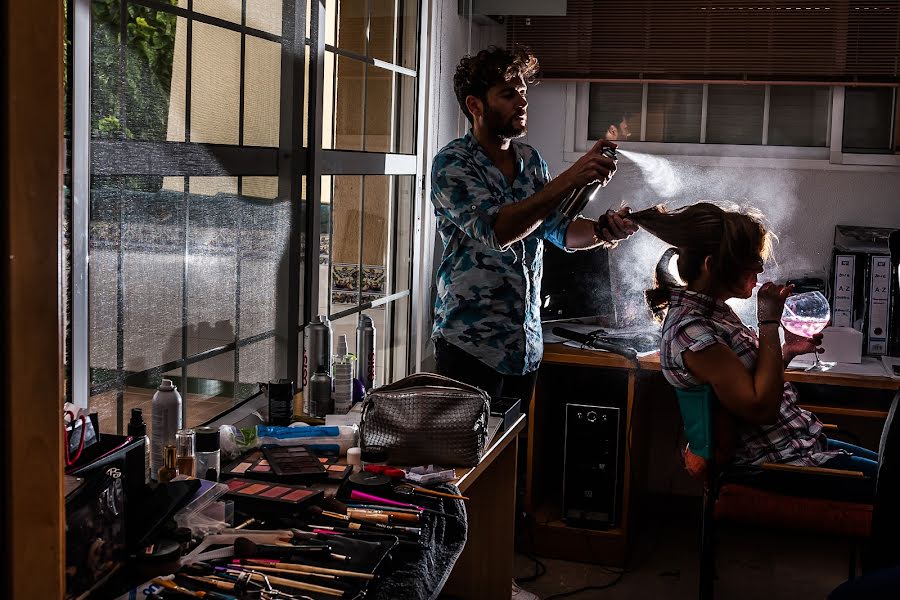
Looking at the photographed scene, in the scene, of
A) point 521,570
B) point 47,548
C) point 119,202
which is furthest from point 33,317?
point 521,570

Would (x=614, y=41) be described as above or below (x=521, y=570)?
above

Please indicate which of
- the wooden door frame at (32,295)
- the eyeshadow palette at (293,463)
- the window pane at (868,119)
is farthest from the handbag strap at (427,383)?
the window pane at (868,119)

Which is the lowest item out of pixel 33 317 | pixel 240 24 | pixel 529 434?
pixel 529 434

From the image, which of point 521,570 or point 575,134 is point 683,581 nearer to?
point 521,570

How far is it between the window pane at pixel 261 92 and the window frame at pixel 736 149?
6.01 ft

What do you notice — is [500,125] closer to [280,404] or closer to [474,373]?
[474,373]

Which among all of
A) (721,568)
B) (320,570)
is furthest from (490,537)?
(320,570)

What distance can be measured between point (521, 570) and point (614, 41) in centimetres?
211

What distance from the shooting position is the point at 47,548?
3.07 ft

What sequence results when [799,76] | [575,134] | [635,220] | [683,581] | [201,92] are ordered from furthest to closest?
[575,134]
[799,76]
[683,581]
[635,220]
[201,92]

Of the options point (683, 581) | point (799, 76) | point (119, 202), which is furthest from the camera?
point (799, 76)

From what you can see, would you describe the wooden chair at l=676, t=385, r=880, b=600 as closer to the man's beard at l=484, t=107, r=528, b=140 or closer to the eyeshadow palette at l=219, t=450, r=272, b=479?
the man's beard at l=484, t=107, r=528, b=140

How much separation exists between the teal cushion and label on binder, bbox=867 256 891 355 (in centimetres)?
144

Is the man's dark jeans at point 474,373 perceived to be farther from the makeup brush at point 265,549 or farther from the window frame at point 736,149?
the window frame at point 736,149
